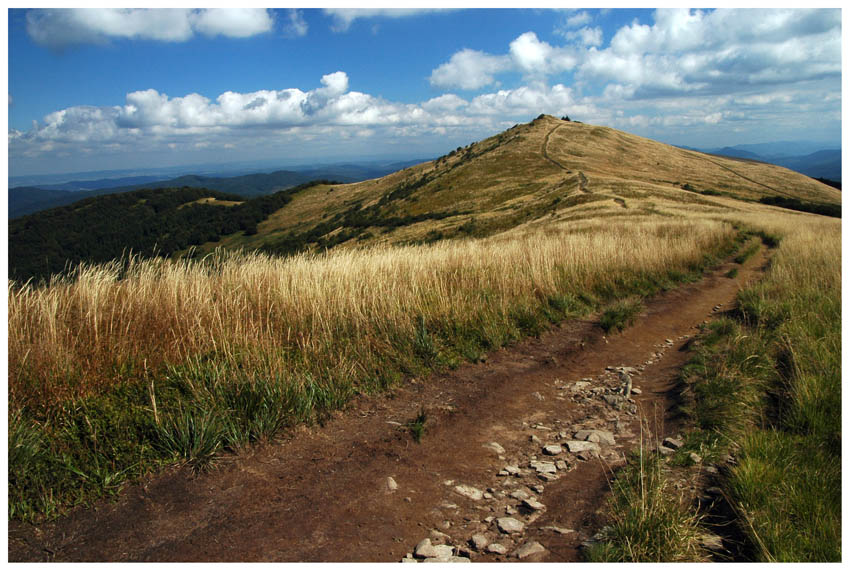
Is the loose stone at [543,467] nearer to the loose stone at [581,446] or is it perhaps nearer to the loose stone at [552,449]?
the loose stone at [552,449]

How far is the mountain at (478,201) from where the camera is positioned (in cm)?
3556

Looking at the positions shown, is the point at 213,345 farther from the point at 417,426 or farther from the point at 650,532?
the point at 650,532

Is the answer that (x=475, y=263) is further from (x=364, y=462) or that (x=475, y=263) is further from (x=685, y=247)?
(x=685, y=247)

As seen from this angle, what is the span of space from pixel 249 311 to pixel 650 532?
4.29 m

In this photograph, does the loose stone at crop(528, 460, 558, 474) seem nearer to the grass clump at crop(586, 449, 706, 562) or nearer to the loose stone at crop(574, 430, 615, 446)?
the loose stone at crop(574, 430, 615, 446)

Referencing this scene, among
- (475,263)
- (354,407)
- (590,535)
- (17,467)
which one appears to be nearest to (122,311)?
(17,467)

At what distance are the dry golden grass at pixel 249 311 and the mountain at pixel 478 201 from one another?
15471 millimetres

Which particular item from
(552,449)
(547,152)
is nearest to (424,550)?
(552,449)

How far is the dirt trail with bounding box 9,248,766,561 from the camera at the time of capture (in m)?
2.68

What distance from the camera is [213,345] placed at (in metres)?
4.59

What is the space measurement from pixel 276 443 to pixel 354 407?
815 millimetres

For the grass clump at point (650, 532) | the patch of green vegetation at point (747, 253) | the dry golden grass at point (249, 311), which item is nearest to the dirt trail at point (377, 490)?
the grass clump at point (650, 532)

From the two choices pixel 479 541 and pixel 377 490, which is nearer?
pixel 479 541

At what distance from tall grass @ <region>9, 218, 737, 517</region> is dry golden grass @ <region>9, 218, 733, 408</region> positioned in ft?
0.06
